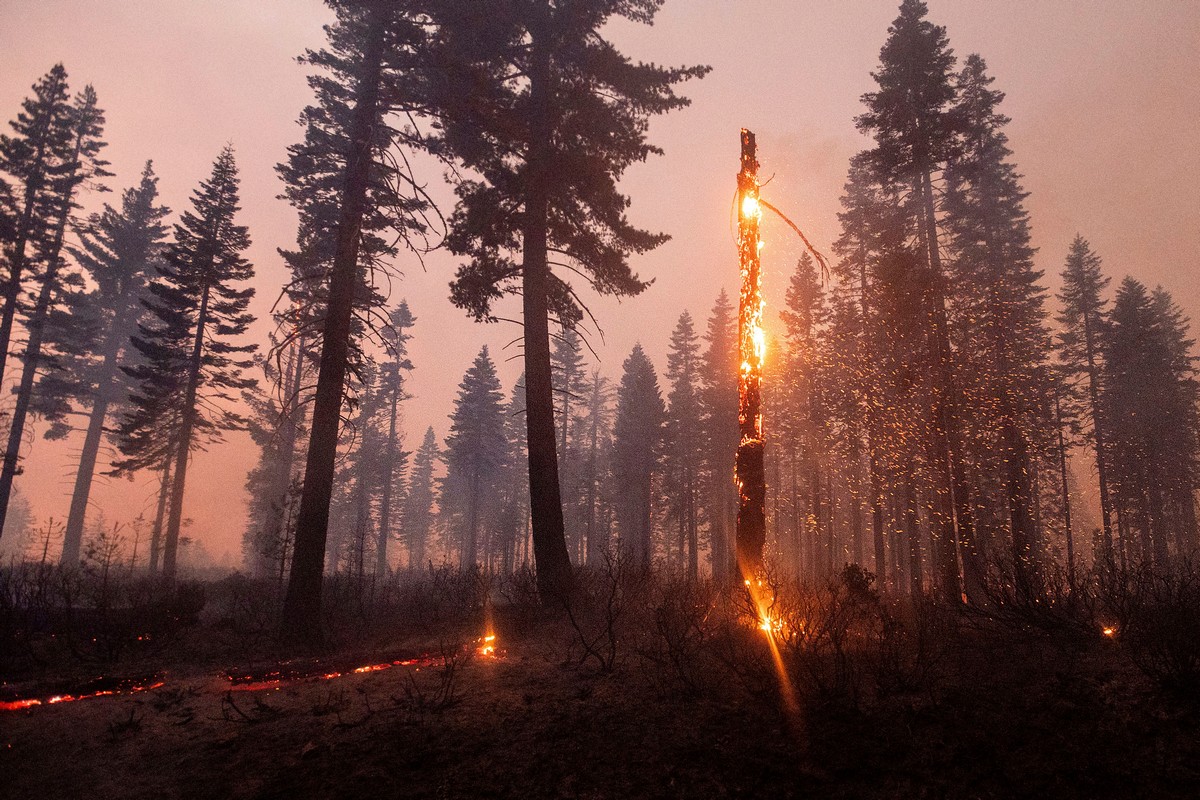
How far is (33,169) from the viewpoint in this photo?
20938mm

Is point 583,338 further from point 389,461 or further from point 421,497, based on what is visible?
point 421,497

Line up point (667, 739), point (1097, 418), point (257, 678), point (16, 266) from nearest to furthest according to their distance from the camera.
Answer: point (667, 739) → point (257, 678) → point (16, 266) → point (1097, 418)

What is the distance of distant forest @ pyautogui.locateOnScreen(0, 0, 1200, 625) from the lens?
10.9 m

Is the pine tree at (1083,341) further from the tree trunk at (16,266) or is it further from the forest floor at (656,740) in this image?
the tree trunk at (16,266)

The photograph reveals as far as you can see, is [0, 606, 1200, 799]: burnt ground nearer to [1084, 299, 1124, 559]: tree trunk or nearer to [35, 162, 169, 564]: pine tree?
[1084, 299, 1124, 559]: tree trunk

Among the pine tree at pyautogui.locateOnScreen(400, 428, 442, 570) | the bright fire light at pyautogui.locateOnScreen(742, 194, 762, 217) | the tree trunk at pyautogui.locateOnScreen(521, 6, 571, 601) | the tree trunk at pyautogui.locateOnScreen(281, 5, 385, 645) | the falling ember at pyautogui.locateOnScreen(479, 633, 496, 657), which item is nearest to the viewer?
the falling ember at pyautogui.locateOnScreen(479, 633, 496, 657)

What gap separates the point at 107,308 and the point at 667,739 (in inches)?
1603

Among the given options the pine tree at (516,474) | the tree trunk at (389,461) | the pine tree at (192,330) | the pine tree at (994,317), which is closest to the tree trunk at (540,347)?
the pine tree at (994,317)

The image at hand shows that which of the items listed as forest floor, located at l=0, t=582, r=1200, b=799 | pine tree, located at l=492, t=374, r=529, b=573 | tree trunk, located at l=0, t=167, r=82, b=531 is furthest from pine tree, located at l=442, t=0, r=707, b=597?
pine tree, located at l=492, t=374, r=529, b=573

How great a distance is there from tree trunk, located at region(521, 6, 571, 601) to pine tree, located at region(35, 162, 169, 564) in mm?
29345

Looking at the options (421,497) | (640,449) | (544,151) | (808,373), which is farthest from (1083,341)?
(421,497)

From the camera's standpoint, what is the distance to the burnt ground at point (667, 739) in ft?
10.7

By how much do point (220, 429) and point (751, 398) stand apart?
82.9 ft

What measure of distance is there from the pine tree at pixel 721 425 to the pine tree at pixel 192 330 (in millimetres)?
25840
